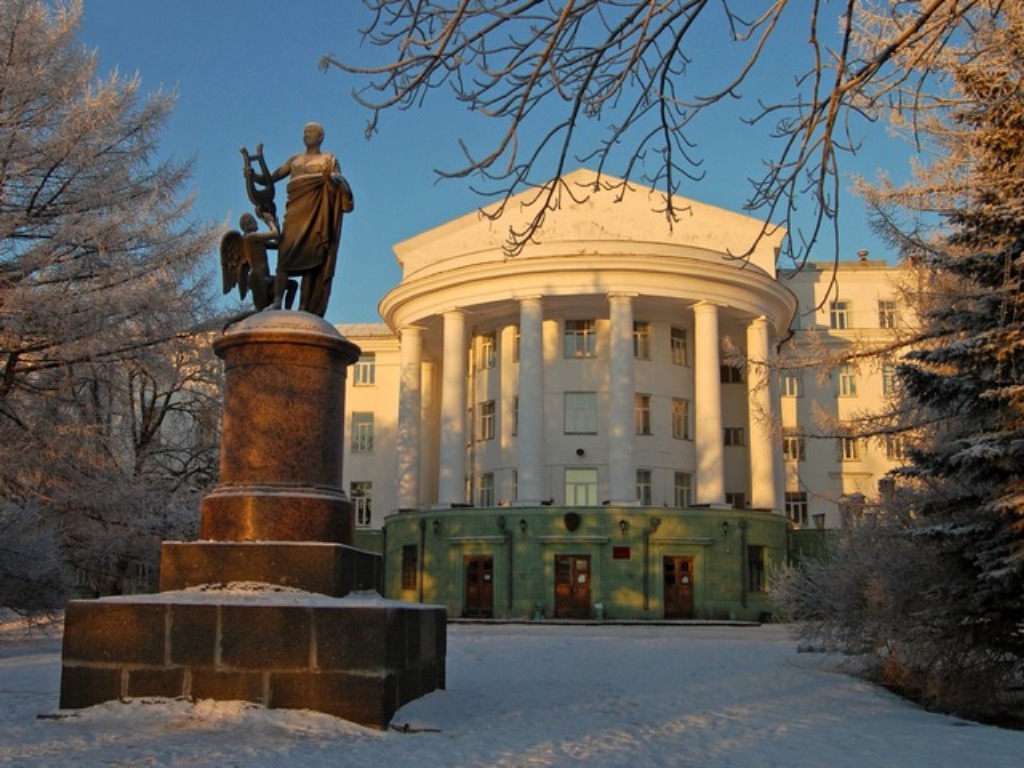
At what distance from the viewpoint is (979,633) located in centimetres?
1127

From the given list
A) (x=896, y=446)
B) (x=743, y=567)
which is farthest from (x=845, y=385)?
(x=896, y=446)

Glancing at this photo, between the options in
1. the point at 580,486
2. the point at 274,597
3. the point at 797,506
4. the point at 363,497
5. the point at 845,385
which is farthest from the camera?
the point at 363,497

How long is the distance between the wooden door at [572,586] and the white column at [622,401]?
2.67 meters

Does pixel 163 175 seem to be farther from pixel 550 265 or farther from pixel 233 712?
pixel 550 265

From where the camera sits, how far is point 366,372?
173 ft

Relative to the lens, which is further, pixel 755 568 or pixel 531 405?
pixel 755 568

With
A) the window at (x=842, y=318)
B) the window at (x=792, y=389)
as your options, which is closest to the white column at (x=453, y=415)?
the window at (x=792, y=389)

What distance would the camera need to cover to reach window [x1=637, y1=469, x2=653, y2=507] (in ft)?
132

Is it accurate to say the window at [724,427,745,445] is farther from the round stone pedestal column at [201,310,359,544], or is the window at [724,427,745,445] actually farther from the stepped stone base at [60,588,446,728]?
the stepped stone base at [60,588,446,728]

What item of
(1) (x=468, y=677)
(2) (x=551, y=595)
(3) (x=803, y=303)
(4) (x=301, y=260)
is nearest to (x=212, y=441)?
(2) (x=551, y=595)

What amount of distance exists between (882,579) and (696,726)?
4998 millimetres

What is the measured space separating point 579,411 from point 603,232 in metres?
6.90

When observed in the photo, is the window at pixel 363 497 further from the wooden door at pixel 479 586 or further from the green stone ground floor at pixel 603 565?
the wooden door at pixel 479 586

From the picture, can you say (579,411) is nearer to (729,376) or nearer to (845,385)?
(729,376)
